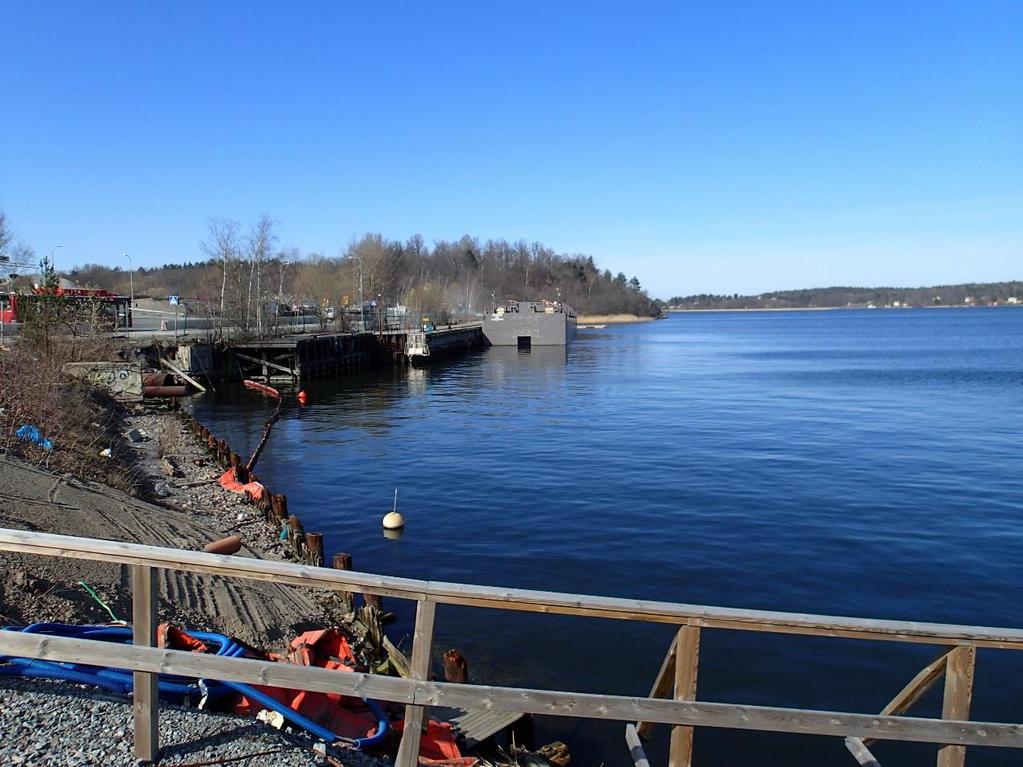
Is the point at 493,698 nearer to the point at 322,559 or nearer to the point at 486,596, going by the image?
the point at 486,596

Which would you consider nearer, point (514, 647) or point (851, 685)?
point (851, 685)

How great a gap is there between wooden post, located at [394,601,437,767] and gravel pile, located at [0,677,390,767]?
0.71 metres

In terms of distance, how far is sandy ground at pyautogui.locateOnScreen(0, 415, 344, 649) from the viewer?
725 cm

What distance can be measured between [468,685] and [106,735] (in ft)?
7.07

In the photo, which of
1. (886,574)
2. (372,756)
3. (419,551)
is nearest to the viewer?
(372,756)

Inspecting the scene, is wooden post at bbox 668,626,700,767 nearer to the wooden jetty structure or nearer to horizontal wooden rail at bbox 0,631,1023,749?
horizontal wooden rail at bbox 0,631,1023,749

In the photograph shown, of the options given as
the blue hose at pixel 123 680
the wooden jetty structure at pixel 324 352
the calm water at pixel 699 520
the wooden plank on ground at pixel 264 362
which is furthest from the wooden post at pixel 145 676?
the wooden jetty structure at pixel 324 352

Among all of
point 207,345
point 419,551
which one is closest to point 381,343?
point 207,345

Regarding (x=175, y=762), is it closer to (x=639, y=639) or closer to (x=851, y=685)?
(x=639, y=639)

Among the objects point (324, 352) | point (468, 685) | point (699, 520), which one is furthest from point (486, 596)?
point (324, 352)

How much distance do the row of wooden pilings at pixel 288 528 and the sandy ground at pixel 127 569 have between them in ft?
0.91

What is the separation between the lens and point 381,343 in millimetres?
65312

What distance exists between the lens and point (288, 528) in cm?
1393

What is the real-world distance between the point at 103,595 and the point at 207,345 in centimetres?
4028
